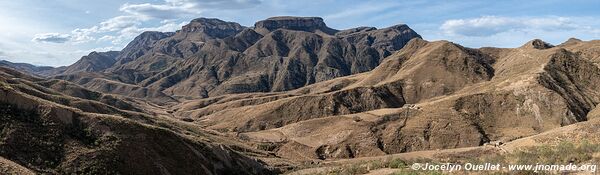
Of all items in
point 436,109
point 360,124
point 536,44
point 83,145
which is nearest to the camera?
point 83,145

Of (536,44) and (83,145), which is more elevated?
(536,44)

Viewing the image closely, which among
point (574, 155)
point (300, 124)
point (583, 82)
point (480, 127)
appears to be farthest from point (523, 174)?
point (583, 82)

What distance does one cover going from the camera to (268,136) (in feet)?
290

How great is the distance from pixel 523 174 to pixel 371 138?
2246 inches

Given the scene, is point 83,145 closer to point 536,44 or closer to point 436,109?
point 436,109

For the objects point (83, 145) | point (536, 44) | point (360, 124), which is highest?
point (536, 44)

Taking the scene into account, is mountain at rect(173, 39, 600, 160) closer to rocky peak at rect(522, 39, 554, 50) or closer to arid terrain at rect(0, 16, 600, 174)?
arid terrain at rect(0, 16, 600, 174)

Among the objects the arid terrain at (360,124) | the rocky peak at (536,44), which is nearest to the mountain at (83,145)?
the arid terrain at (360,124)

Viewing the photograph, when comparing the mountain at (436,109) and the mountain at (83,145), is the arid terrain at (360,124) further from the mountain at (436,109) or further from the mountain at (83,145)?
the mountain at (436,109)

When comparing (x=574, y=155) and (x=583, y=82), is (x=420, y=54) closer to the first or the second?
A: (x=583, y=82)

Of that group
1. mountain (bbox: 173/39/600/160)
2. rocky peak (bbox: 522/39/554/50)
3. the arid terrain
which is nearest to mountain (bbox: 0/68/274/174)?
the arid terrain

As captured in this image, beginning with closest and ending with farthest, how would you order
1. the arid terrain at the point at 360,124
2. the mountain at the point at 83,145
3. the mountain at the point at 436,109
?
the mountain at the point at 83,145 → the arid terrain at the point at 360,124 → the mountain at the point at 436,109

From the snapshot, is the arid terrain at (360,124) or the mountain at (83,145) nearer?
the mountain at (83,145)

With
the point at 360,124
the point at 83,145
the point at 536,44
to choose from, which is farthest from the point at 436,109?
the point at 536,44
